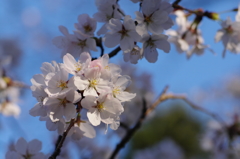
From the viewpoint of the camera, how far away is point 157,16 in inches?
34.4

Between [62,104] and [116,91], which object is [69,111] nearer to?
[62,104]

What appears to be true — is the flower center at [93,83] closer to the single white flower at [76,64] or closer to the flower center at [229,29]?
the single white flower at [76,64]

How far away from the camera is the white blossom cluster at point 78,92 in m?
0.71

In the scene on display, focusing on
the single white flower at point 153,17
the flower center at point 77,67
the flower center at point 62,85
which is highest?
the single white flower at point 153,17

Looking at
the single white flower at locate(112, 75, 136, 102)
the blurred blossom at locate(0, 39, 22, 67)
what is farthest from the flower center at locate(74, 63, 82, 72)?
the blurred blossom at locate(0, 39, 22, 67)

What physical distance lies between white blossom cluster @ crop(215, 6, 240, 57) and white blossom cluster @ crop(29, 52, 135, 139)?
0.59m

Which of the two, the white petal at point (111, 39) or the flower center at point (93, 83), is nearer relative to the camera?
the flower center at point (93, 83)

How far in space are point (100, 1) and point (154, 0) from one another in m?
A: 0.19

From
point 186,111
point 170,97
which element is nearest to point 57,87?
point 170,97

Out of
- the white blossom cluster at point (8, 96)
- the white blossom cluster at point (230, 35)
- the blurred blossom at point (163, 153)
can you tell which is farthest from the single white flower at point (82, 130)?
the blurred blossom at point (163, 153)

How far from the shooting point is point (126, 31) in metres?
0.85

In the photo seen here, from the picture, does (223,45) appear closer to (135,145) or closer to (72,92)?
(72,92)

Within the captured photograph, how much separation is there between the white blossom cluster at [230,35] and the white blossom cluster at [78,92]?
1.94ft

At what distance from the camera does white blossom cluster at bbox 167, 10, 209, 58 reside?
1232 mm
